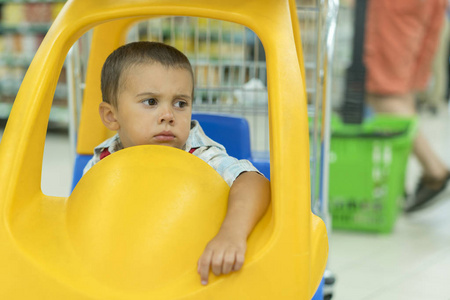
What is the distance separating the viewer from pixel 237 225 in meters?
0.93

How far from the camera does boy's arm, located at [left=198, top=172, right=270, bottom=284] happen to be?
874mm

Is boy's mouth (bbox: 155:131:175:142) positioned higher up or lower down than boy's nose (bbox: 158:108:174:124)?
lower down

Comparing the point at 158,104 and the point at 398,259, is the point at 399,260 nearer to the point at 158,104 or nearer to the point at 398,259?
the point at 398,259

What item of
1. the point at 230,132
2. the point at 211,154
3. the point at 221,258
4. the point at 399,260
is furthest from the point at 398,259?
the point at 221,258

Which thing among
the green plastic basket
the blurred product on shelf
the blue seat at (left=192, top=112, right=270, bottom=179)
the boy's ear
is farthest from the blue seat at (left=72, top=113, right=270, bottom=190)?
the blurred product on shelf

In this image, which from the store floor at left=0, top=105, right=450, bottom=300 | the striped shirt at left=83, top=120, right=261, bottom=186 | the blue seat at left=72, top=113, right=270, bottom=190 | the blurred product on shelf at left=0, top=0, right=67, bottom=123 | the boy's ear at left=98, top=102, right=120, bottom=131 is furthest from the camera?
A: the blurred product on shelf at left=0, top=0, right=67, bottom=123

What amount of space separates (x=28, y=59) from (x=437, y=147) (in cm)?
365

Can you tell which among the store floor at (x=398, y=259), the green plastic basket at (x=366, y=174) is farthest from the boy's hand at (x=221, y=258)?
the green plastic basket at (x=366, y=174)

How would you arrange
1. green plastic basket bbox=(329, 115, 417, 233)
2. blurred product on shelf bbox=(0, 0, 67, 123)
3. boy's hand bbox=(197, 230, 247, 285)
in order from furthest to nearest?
blurred product on shelf bbox=(0, 0, 67, 123), green plastic basket bbox=(329, 115, 417, 233), boy's hand bbox=(197, 230, 247, 285)

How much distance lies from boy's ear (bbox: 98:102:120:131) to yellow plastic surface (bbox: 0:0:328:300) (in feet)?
0.74

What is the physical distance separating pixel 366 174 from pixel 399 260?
16.5 inches

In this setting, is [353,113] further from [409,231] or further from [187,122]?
[187,122]

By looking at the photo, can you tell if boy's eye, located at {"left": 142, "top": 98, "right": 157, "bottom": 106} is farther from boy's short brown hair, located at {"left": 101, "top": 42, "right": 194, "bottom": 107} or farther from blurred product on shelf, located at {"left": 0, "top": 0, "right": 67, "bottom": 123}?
blurred product on shelf, located at {"left": 0, "top": 0, "right": 67, "bottom": 123}

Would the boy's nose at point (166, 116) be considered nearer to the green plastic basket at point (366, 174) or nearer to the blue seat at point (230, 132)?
the blue seat at point (230, 132)
